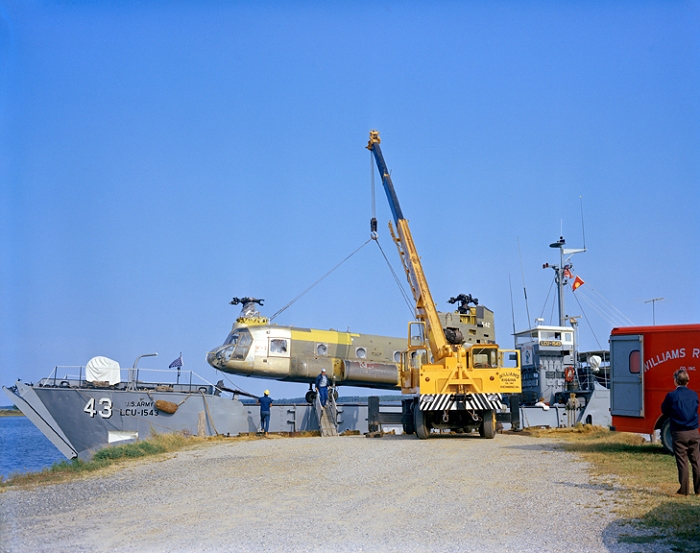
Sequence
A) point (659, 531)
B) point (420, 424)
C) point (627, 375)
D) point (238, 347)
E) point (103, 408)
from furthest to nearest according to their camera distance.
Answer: point (238, 347) < point (103, 408) < point (420, 424) < point (627, 375) < point (659, 531)

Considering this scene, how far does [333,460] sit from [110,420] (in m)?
11.9

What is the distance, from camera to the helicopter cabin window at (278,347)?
28172 mm

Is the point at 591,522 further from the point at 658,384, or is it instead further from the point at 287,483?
the point at 658,384

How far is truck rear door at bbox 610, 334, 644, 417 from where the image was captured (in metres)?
15.7

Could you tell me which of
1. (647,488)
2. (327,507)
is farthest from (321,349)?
(327,507)

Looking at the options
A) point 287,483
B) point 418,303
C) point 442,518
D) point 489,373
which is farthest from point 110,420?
point 442,518

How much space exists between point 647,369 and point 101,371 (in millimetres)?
17894

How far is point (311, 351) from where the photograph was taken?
2895 centimetres

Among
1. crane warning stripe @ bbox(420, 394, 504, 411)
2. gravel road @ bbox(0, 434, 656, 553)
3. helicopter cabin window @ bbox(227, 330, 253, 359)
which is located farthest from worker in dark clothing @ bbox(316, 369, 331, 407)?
gravel road @ bbox(0, 434, 656, 553)

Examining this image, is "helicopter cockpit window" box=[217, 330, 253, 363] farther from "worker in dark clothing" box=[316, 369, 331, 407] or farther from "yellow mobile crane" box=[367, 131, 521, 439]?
"yellow mobile crane" box=[367, 131, 521, 439]

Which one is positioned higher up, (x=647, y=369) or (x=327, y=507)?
(x=647, y=369)

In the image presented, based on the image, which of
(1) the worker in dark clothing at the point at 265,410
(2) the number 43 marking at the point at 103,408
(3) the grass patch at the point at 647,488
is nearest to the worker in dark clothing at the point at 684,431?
(3) the grass patch at the point at 647,488

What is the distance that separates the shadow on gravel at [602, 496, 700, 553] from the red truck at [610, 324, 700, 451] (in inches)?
253

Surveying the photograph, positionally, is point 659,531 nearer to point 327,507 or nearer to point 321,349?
point 327,507
